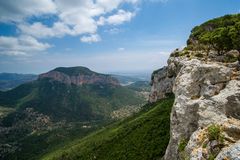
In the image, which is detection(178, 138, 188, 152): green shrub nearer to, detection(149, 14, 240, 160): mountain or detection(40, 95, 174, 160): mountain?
detection(149, 14, 240, 160): mountain

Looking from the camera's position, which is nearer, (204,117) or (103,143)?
(204,117)

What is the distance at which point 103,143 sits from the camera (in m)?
134

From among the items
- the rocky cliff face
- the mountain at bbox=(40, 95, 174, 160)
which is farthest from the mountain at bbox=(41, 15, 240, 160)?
the mountain at bbox=(40, 95, 174, 160)

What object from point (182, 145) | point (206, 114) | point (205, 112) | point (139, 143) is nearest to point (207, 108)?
point (205, 112)

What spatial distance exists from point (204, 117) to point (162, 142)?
60697 millimetres

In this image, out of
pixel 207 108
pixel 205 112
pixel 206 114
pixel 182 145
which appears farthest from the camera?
pixel 182 145

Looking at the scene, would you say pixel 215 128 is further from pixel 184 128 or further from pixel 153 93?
pixel 153 93

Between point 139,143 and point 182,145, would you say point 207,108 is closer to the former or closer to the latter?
point 182,145

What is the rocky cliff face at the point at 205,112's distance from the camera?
77.8 ft

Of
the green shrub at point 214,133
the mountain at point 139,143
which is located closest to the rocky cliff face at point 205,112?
the green shrub at point 214,133

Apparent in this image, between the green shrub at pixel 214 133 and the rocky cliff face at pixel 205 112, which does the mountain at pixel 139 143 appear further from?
the green shrub at pixel 214 133

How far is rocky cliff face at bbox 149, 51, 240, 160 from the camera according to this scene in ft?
77.8

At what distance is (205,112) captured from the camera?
3206 cm

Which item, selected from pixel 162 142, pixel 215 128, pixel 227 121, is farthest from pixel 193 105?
pixel 162 142
